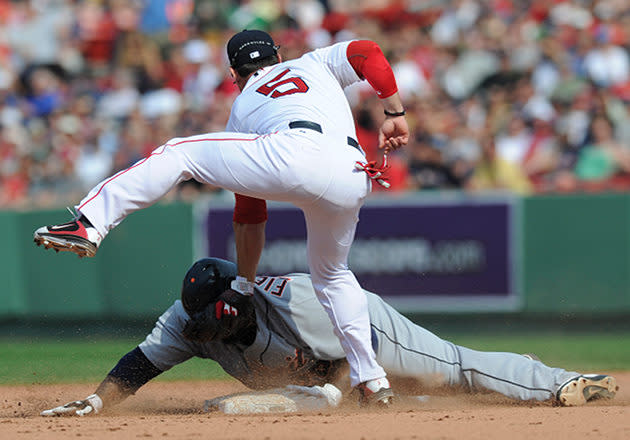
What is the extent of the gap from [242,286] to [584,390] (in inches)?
66.0

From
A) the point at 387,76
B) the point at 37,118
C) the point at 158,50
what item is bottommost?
the point at 387,76

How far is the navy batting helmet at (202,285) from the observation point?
432 cm

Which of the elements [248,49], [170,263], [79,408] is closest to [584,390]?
[248,49]

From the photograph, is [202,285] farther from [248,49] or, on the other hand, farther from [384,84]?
[384,84]

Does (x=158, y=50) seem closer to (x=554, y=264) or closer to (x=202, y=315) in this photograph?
(x=554, y=264)

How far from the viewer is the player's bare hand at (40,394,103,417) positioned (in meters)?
4.30

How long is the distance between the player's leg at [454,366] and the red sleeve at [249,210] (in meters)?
0.72

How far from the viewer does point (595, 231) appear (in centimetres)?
805

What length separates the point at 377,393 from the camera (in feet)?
A: 14.0

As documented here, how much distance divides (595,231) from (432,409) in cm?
418

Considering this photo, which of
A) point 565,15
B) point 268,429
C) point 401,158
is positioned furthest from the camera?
point 565,15

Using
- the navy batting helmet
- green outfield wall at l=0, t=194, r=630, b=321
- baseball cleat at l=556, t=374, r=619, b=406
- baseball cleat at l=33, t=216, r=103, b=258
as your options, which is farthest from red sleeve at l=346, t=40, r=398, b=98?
green outfield wall at l=0, t=194, r=630, b=321

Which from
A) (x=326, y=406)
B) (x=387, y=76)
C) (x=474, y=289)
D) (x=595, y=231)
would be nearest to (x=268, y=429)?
(x=326, y=406)

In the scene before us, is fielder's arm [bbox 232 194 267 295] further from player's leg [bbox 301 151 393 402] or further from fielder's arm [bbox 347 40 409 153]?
fielder's arm [bbox 347 40 409 153]
